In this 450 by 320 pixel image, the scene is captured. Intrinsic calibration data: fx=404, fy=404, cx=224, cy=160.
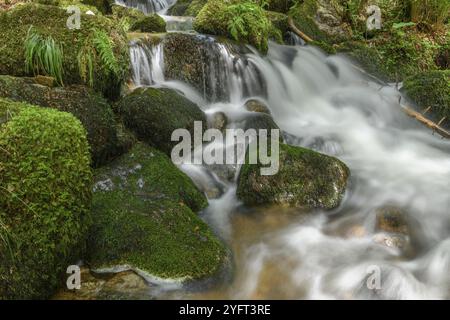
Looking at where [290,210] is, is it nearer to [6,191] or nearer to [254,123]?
[254,123]

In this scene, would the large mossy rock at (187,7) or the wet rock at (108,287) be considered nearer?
the wet rock at (108,287)

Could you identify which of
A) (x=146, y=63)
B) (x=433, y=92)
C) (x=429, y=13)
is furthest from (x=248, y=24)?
(x=429, y=13)

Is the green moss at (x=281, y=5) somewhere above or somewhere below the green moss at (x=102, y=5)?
above

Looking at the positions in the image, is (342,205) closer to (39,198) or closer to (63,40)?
(39,198)

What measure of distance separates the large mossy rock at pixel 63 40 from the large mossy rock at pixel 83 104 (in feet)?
0.91

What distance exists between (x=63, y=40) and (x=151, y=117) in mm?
1422

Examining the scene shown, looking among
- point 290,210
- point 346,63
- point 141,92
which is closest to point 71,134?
point 141,92

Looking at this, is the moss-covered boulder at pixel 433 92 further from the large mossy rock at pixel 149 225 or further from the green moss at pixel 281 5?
the large mossy rock at pixel 149 225

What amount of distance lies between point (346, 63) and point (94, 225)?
804cm

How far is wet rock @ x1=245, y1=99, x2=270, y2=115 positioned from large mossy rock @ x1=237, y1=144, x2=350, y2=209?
7.47 feet

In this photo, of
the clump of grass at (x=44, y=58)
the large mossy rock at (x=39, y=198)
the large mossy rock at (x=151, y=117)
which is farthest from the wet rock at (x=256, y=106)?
the large mossy rock at (x=39, y=198)

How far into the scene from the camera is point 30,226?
3098 millimetres

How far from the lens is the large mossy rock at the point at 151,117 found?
544cm

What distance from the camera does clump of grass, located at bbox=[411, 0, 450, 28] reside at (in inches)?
Result: 419
